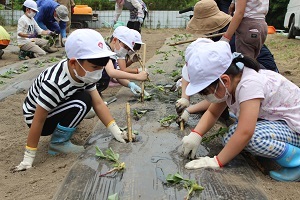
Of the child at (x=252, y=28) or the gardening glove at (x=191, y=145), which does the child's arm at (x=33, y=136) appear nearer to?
the gardening glove at (x=191, y=145)

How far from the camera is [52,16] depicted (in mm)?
10328

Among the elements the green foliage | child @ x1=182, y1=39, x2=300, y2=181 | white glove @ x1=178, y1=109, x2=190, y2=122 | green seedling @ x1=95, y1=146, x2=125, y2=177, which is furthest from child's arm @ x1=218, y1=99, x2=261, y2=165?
the green foliage

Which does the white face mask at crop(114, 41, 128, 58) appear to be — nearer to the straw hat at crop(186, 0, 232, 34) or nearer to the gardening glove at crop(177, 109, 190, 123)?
the straw hat at crop(186, 0, 232, 34)

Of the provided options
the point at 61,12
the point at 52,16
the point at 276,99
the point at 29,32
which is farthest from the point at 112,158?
the point at 52,16

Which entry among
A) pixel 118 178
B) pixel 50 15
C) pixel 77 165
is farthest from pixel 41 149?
pixel 50 15

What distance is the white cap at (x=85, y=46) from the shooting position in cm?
279

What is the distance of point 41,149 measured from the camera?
341 cm

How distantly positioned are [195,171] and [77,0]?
19.3 metres

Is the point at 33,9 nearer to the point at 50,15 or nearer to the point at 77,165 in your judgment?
the point at 50,15

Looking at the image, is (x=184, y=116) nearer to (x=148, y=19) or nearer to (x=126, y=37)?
(x=126, y=37)

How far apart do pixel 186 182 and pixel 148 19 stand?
53.8 feet

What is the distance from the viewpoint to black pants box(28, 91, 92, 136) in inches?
122

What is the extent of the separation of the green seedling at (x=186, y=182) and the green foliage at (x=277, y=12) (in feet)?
57.9

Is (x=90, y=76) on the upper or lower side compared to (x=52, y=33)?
lower
